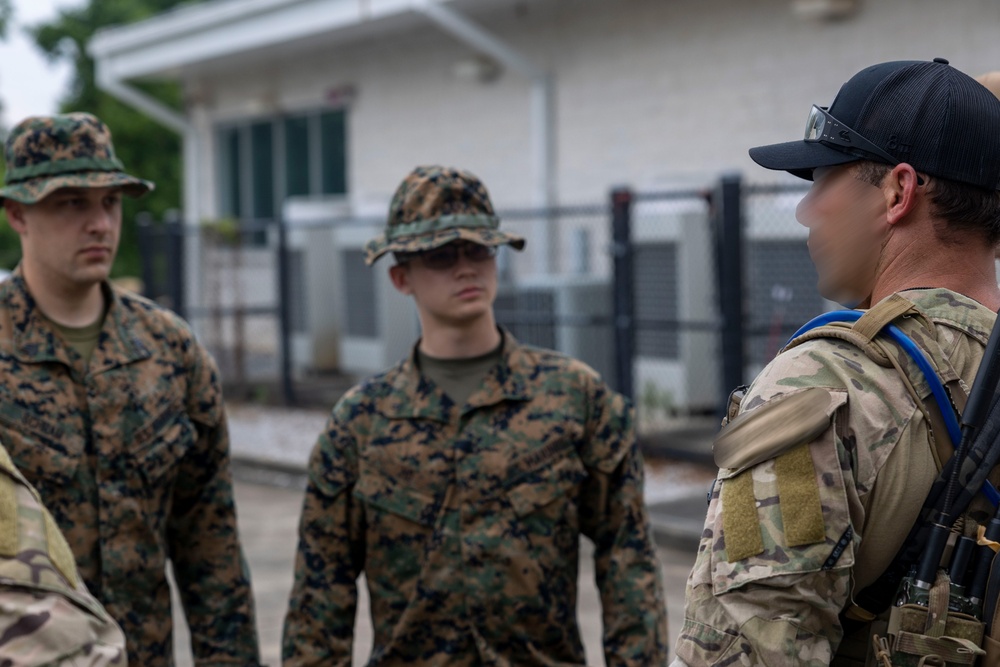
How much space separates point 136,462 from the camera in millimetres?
3197

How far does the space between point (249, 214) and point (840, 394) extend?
1722 centimetres

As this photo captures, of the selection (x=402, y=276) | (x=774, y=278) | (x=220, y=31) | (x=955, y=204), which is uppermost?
(x=220, y=31)

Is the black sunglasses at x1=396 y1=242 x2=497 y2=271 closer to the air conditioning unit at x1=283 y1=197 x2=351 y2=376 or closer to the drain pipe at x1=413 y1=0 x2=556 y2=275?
the drain pipe at x1=413 y1=0 x2=556 y2=275

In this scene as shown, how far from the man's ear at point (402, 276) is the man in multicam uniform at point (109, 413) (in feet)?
2.02

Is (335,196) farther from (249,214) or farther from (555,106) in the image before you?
(555,106)

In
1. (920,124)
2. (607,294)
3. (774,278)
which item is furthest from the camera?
(607,294)

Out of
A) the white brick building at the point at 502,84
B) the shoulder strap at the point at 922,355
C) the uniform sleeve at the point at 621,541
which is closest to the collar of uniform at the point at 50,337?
the uniform sleeve at the point at 621,541

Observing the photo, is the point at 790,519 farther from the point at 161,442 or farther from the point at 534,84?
the point at 534,84

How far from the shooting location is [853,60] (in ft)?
32.4

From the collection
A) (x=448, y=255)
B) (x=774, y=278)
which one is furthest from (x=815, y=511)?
(x=774, y=278)

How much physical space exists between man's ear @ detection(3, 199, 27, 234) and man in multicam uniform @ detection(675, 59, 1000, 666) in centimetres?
240

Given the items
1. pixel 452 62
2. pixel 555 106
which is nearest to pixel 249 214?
pixel 452 62

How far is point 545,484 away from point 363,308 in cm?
1054

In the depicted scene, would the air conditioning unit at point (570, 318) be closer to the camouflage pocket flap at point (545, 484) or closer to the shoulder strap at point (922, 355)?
the camouflage pocket flap at point (545, 484)
